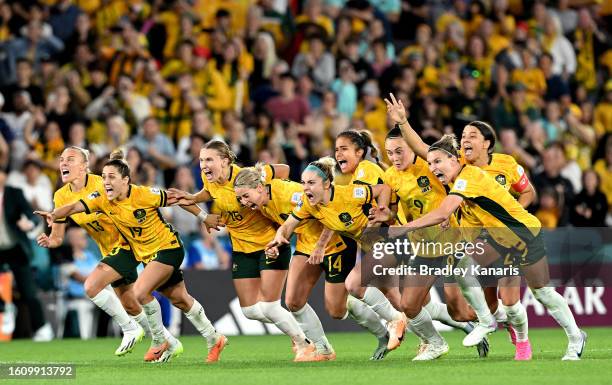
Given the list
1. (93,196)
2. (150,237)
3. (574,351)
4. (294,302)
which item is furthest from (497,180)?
(93,196)

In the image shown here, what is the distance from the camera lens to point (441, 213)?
12461 mm

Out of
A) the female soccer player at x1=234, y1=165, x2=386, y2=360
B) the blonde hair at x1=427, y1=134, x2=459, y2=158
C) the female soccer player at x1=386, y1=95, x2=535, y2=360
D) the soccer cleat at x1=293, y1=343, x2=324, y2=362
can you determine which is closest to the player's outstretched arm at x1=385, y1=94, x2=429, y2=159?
the female soccer player at x1=386, y1=95, x2=535, y2=360

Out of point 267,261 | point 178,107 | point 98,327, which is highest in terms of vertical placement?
point 178,107

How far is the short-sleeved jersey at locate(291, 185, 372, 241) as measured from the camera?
527 inches

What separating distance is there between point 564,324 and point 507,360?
0.77m

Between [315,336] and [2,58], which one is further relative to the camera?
[2,58]

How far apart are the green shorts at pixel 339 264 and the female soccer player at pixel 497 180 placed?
109 cm

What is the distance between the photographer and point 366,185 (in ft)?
44.3

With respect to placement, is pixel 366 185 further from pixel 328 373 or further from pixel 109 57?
pixel 109 57

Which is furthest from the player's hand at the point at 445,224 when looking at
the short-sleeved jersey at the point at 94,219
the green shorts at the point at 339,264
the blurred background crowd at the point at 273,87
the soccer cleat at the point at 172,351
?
the blurred background crowd at the point at 273,87

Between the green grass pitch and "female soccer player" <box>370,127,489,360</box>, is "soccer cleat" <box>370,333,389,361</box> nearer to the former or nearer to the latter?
the green grass pitch

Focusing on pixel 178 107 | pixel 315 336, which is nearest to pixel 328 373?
pixel 315 336

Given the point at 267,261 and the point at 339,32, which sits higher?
the point at 339,32

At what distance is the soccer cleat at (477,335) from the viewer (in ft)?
43.8
